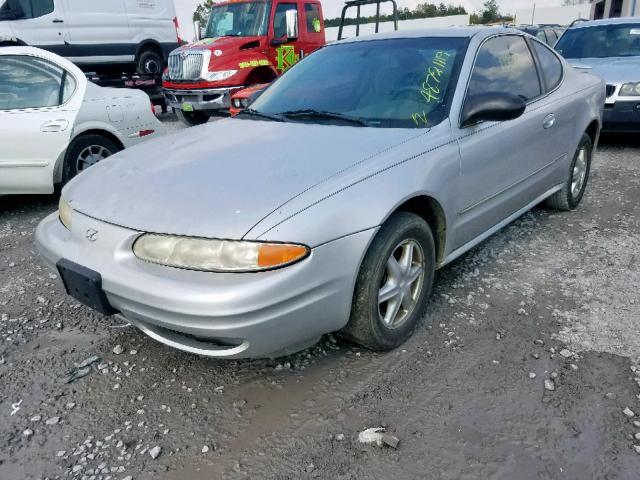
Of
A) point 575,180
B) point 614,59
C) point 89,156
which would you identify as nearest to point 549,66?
point 575,180

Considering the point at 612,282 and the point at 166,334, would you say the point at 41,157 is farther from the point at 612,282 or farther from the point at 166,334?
the point at 612,282

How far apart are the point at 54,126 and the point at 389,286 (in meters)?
3.54

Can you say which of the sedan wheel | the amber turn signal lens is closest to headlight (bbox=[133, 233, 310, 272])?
the amber turn signal lens

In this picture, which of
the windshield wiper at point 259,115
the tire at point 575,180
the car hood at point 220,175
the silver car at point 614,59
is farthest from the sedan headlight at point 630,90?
the windshield wiper at point 259,115

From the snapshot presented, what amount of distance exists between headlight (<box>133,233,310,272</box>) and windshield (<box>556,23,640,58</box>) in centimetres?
698

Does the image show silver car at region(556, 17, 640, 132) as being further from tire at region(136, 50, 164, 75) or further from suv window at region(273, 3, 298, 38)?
tire at region(136, 50, 164, 75)

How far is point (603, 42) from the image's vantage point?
7.24m

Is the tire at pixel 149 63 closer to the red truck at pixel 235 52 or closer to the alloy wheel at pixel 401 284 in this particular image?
the red truck at pixel 235 52

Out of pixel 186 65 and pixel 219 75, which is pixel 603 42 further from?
pixel 186 65

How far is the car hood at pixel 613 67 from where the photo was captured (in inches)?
245

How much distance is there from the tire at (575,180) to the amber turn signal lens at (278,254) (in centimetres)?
298

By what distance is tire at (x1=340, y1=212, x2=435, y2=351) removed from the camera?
89.6 inches

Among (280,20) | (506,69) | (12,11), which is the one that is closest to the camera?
(506,69)

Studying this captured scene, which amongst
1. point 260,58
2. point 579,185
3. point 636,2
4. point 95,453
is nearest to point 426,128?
point 95,453
